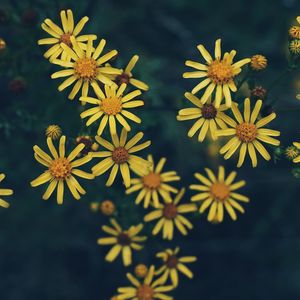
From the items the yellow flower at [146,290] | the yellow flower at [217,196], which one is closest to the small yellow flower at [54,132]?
the yellow flower at [217,196]

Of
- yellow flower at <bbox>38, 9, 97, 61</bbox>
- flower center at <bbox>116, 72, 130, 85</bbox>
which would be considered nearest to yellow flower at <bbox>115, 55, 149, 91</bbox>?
flower center at <bbox>116, 72, 130, 85</bbox>

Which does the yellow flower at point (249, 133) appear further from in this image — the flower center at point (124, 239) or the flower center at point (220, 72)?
the flower center at point (124, 239)

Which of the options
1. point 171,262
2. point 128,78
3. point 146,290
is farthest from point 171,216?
point 128,78

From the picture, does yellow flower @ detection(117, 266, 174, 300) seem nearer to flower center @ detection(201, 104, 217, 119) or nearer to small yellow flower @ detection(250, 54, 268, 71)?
flower center @ detection(201, 104, 217, 119)

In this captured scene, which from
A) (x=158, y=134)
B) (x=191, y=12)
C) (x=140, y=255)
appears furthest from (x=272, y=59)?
(x=140, y=255)

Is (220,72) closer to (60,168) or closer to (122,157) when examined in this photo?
(122,157)

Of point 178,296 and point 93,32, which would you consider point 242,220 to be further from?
point 93,32
